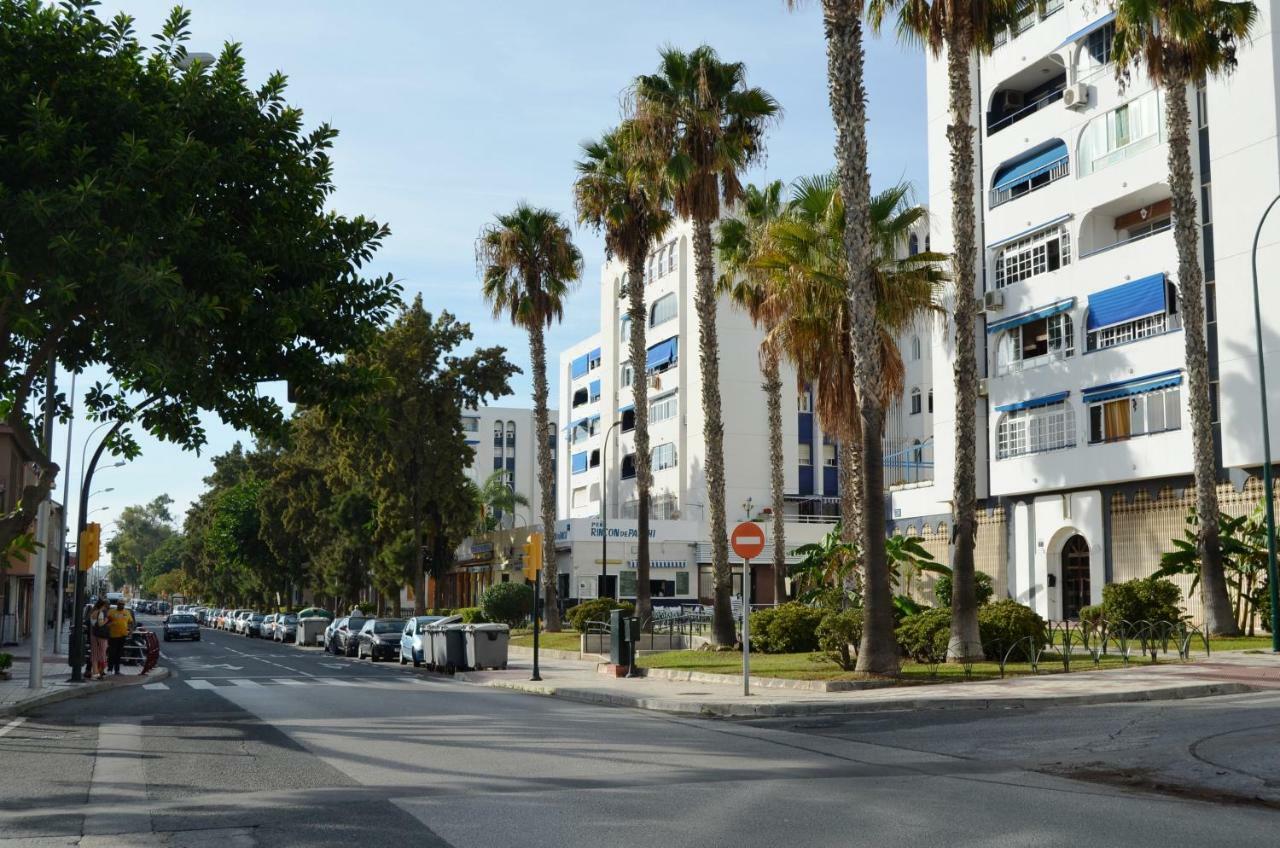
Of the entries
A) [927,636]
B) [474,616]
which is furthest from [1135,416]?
[474,616]

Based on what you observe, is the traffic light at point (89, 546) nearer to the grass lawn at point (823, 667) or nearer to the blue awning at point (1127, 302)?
the grass lawn at point (823, 667)

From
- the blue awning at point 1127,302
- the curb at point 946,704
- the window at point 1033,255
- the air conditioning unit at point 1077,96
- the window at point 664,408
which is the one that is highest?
the air conditioning unit at point 1077,96

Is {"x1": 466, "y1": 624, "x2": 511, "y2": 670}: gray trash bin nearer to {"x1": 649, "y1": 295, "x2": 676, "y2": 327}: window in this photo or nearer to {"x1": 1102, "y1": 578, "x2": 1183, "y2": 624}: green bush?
{"x1": 1102, "y1": 578, "x2": 1183, "y2": 624}: green bush

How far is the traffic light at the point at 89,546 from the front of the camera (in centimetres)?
2969

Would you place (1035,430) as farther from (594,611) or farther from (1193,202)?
(594,611)

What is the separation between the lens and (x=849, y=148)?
22.5 metres

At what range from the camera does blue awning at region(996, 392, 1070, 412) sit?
39531 mm

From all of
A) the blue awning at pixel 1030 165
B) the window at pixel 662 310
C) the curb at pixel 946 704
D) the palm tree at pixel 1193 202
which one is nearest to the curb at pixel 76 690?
the curb at pixel 946 704

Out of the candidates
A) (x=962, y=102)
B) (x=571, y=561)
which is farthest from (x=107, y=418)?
(x=571, y=561)

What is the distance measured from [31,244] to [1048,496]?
33.3 meters

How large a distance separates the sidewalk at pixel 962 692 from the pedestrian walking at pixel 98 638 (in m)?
11.1

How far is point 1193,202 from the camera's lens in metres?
29.4

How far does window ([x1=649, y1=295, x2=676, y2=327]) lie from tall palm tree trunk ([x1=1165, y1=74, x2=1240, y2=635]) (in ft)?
146

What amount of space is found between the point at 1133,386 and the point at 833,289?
13.2m
